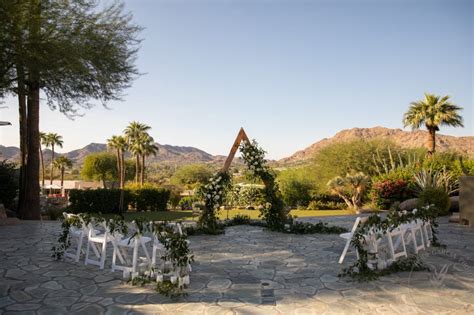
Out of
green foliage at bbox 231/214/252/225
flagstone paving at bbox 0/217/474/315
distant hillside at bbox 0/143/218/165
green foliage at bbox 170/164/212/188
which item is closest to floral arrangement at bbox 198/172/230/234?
green foliage at bbox 231/214/252/225

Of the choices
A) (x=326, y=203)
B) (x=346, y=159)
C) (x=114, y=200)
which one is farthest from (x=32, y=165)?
(x=346, y=159)

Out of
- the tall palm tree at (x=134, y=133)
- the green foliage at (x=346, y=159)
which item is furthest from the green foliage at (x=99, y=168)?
the green foliage at (x=346, y=159)

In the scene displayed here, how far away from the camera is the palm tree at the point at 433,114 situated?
26250 millimetres

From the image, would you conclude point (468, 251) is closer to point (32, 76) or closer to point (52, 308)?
point (52, 308)

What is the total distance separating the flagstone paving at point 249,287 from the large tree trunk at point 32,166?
702 centimetres

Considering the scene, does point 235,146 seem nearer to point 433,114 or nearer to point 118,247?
point 118,247

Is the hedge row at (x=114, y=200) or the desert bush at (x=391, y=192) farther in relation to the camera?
the hedge row at (x=114, y=200)

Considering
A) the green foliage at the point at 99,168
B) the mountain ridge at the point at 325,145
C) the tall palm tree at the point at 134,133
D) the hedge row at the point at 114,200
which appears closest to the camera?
the hedge row at the point at 114,200

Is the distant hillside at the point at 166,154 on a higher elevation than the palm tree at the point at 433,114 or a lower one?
higher

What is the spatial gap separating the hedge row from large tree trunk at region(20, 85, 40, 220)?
676 centimetres

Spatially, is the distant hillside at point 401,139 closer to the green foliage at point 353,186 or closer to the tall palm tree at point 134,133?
the tall palm tree at point 134,133

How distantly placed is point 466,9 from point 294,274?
7.39 meters

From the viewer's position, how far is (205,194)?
9430 millimetres

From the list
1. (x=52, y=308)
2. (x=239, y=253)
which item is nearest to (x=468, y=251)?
(x=239, y=253)
